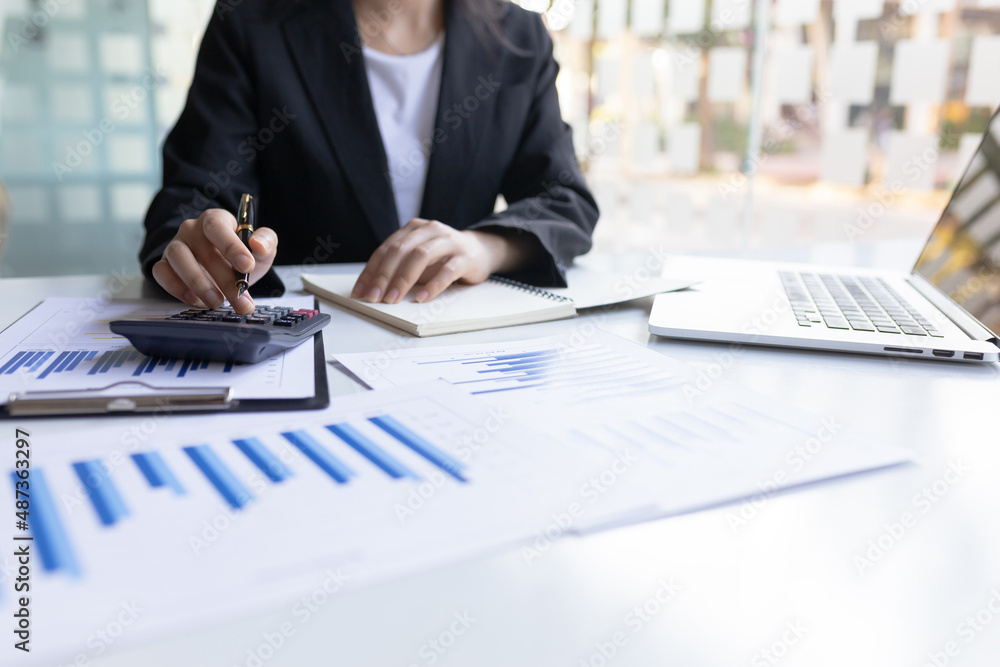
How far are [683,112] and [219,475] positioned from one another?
3.27 m

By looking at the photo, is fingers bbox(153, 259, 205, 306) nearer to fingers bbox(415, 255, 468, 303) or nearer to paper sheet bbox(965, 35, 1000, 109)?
fingers bbox(415, 255, 468, 303)

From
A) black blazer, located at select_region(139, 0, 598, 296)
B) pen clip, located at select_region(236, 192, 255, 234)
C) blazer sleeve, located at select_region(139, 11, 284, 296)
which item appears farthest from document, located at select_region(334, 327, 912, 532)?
blazer sleeve, located at select_region(139, 11, 284, 296)

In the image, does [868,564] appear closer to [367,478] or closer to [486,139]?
[367,478]

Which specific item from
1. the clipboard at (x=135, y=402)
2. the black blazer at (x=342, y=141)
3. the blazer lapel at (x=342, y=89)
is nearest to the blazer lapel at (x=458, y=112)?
the black blazer at (x=342, y=141)

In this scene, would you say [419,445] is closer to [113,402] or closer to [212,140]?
[113,402]

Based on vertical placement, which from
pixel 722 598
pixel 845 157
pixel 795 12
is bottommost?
pixel 722 598

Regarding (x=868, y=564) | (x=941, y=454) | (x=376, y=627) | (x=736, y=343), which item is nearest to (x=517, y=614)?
(x=376, y=627)

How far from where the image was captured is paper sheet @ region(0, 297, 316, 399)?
506mm

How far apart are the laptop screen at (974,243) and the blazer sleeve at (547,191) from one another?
438mm

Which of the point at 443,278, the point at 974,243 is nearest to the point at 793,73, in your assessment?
the point at 974,243

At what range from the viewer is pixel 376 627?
278 mm

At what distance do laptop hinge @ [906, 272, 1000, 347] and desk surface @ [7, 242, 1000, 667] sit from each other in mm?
292

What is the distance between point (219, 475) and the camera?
380 millimetres

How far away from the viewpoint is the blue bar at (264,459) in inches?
15.0
